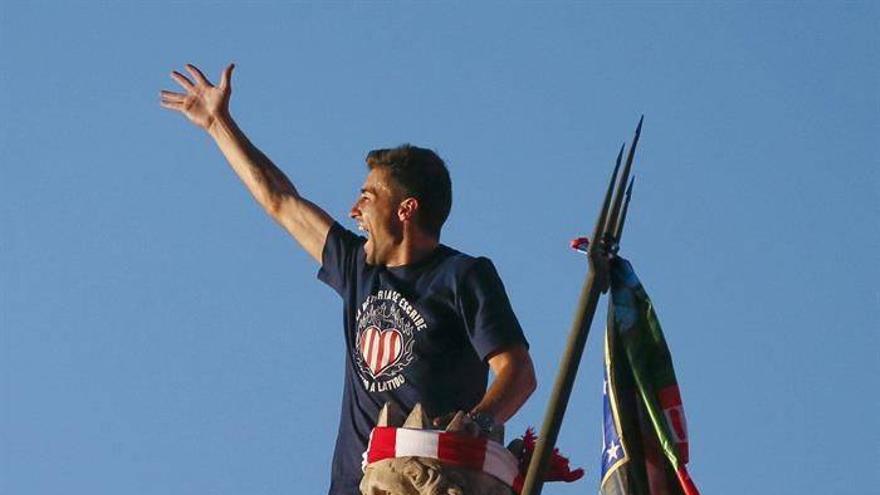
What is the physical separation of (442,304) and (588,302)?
10.1 ft

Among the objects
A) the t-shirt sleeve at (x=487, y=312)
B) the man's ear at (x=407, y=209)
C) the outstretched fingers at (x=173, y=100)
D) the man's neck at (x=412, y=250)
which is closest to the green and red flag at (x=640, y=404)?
the t-shirt sleeve at (x=487, y=312)

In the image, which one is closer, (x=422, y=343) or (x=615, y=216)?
(x=615, y=216)

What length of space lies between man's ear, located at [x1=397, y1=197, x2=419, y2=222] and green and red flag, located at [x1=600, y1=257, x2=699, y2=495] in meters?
2.16

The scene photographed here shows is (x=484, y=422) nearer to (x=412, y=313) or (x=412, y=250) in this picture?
(x=412, y=313)

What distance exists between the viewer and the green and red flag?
34.2ft

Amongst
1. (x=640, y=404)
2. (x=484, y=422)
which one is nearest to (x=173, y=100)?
(x=484, y=422)

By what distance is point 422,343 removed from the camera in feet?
39.4

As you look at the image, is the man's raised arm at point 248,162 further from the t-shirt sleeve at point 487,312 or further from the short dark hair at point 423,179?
the t-shirt sleeve at point 487,312

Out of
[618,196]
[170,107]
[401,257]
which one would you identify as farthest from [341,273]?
[618,196]

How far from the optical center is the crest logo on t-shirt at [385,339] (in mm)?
12023

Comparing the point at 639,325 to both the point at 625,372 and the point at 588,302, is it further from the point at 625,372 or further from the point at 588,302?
A: the point at 588,302

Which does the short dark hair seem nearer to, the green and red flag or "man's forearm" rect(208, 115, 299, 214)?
"man's forearm" rect(208, 115, 299, 214)

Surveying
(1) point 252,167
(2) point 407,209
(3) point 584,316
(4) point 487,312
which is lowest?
(3) point 584,316

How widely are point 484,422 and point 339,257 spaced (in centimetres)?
166
